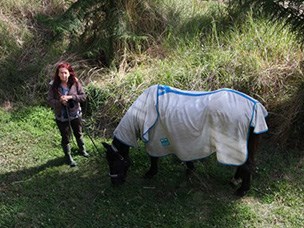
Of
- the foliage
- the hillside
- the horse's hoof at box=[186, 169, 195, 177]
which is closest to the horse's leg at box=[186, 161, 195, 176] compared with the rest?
the horse's hoof at box=[186, 169, 195, 177]

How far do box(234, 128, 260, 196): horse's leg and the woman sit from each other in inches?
84.7

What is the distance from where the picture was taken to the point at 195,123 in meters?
4.43

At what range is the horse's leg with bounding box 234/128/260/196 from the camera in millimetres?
4504

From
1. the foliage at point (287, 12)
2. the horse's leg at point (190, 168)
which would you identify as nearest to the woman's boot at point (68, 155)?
the horse's leg at point (190, 168)

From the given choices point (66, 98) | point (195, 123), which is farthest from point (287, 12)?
point (66, 98)

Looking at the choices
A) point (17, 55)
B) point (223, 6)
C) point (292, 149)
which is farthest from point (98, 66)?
point (292, 149)

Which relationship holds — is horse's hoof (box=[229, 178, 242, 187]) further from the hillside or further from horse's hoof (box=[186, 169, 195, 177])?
the hillside

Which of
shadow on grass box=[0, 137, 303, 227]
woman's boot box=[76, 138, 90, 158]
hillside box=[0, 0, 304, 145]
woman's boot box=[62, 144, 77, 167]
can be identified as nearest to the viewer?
shadow on grass box=[0, 137, 303, 227]

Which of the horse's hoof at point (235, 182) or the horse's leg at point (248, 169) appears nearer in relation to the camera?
the horse's leg at point (248, 169)

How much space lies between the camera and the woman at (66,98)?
4.93 metres

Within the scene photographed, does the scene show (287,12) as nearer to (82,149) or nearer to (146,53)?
(146,53)

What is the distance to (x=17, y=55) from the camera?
7.72 meters

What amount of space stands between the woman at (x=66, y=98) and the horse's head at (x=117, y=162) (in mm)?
712

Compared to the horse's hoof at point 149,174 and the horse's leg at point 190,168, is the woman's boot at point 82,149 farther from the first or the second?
the horse's leg at point 190,168
